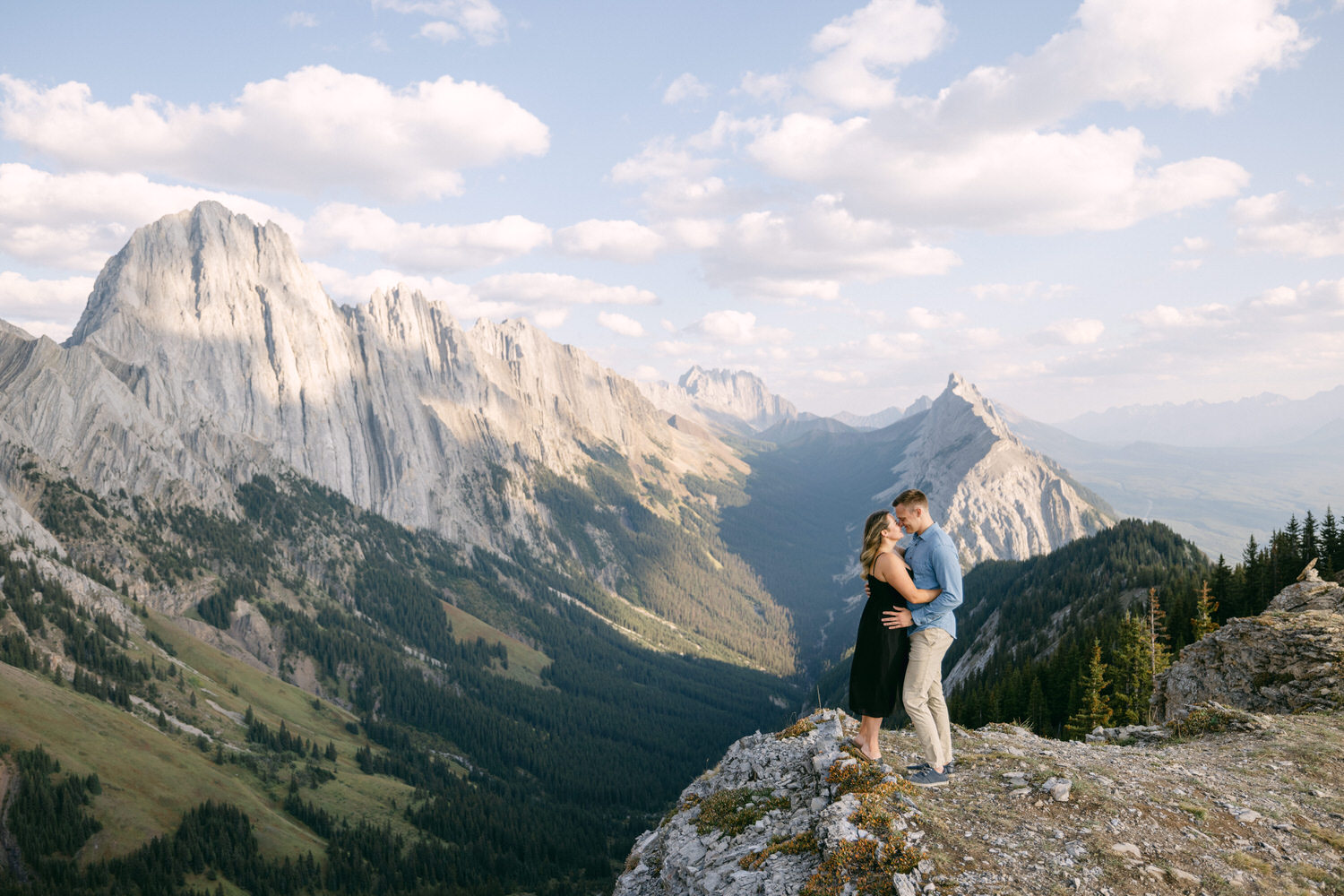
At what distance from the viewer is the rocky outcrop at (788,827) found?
12.2 meters

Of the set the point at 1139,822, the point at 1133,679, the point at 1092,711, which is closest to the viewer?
the point at 1139,822

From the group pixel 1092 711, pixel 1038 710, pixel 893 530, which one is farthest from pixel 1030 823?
pixel 1038 710

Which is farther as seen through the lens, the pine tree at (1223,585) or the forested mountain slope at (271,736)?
the forested mountain slope at (271,736)

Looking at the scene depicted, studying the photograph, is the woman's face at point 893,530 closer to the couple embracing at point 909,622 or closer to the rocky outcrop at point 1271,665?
the couple embracing at point 909,622

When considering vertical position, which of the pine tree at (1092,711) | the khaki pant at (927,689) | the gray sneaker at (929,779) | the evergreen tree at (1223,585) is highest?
the khaki pant at (927,689)

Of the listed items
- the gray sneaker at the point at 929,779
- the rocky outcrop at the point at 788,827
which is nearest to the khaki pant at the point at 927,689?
the gray sneaker at the point at 929,779

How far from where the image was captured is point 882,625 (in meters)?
13.9

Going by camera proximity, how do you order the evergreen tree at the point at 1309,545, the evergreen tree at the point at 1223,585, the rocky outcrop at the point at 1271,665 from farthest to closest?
the evergreen tree at the point at 1223,585 → the evergreen tree at the point at 1309,545 → the rocky outcrop at the point at 1271,665

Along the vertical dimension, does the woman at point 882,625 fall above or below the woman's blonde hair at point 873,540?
below

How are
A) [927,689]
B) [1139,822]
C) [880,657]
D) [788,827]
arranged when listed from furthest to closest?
[788,827]
[880,657]
[927,689]
[1139,822]

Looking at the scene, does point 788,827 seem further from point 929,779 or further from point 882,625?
point 882,625

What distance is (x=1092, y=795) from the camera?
44.5 ft

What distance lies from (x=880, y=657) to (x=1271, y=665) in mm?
24024

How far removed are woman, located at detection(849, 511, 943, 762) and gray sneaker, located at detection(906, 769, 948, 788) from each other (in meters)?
1.61
